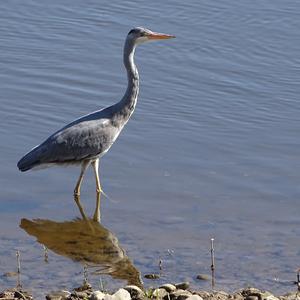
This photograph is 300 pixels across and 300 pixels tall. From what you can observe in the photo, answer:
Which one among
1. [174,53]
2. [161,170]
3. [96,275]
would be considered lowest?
[96,275]

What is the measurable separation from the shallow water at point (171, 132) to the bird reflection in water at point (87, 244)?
Answer: 9 centimetres

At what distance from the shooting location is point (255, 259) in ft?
28.5

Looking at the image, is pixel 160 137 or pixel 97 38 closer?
pixel 160 137

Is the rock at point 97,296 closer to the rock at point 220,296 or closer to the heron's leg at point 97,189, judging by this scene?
the rock at point 220,296

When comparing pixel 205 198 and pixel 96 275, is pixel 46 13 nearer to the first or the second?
pixel 205 198

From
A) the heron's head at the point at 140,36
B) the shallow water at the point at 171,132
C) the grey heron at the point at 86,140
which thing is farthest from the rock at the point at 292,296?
the heron's head at the point at 140,36

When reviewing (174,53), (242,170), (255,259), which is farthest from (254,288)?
(174,53)

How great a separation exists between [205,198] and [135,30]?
207cm

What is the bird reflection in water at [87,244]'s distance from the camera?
8555 mm

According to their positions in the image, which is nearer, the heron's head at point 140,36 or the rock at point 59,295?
the rock at point 59,295

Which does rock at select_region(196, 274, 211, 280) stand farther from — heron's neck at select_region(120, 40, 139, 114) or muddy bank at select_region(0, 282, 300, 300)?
heron's neck at select_region(120, 40, 139, 114)

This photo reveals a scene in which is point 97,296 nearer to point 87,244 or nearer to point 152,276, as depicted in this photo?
point 152,276

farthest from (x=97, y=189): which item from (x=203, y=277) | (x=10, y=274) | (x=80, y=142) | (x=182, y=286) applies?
(x=182, y=286)

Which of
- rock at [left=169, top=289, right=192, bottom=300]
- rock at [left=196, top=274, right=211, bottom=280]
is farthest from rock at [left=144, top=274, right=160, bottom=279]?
rock at [left=169, top=289, right=192, bottom=300]
